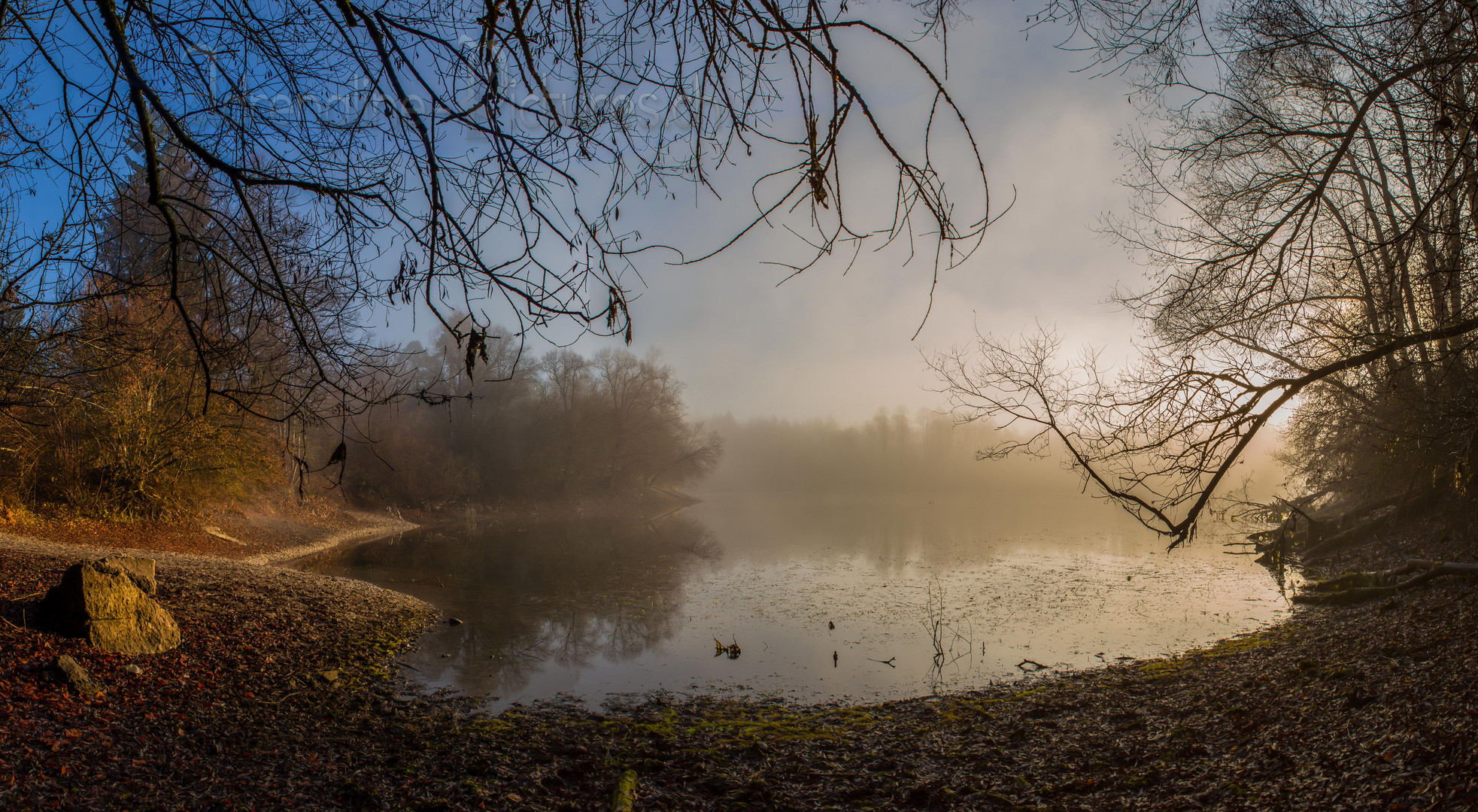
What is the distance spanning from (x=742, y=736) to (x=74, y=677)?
4.81 meters

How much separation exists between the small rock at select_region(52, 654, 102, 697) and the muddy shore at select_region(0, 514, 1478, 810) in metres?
0.07

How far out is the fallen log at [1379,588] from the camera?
729cm

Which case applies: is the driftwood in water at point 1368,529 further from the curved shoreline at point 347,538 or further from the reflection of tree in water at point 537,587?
the curved shoreline at point 347,538

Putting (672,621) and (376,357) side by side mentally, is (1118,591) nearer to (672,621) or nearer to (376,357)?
(672,621)

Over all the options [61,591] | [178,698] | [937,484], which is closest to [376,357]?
[178,698]

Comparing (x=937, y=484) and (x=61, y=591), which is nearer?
(x=61, y=591)

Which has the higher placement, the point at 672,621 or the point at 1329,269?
the point at 1329,269

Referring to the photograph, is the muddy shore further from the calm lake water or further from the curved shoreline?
the curved shoreline

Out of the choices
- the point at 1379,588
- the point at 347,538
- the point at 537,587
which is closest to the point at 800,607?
the point at 537,587

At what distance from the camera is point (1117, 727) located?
531 centimetres

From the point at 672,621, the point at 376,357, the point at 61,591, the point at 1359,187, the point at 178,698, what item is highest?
the point at 1359,187

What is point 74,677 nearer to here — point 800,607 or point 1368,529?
point 800,607

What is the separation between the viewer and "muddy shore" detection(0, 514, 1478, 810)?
3.84m

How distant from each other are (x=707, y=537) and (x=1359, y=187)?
62.8 feet
